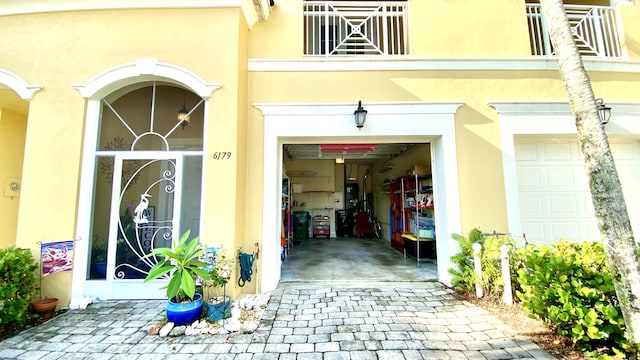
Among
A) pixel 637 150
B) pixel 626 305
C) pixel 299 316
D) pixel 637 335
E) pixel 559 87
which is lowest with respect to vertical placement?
pixel 299 316

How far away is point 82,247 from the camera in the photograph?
3592 mm

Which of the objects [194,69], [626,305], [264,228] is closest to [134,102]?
[194,69]

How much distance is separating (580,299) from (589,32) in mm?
5327

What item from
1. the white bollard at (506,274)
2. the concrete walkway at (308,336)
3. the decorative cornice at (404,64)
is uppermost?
the decorative cornice at (404,64)

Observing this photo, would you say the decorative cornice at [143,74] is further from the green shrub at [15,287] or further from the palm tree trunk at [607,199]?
the palm tree trunk at [607,199]

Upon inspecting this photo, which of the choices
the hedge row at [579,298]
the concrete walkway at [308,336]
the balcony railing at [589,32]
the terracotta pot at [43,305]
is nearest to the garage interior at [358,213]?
the concrete walkway at [308,336]

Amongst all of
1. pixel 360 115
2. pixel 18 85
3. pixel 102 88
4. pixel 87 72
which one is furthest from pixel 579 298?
pixel 18 85

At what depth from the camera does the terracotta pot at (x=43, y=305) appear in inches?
125

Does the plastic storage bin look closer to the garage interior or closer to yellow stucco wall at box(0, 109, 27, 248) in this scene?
the garage interior

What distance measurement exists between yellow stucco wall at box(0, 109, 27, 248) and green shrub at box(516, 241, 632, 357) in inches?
328

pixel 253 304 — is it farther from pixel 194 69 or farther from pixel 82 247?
pixel 194 69

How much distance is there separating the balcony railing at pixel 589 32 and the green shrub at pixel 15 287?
27.2 feet

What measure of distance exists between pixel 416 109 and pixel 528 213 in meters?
2.73

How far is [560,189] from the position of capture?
4.57 meters
